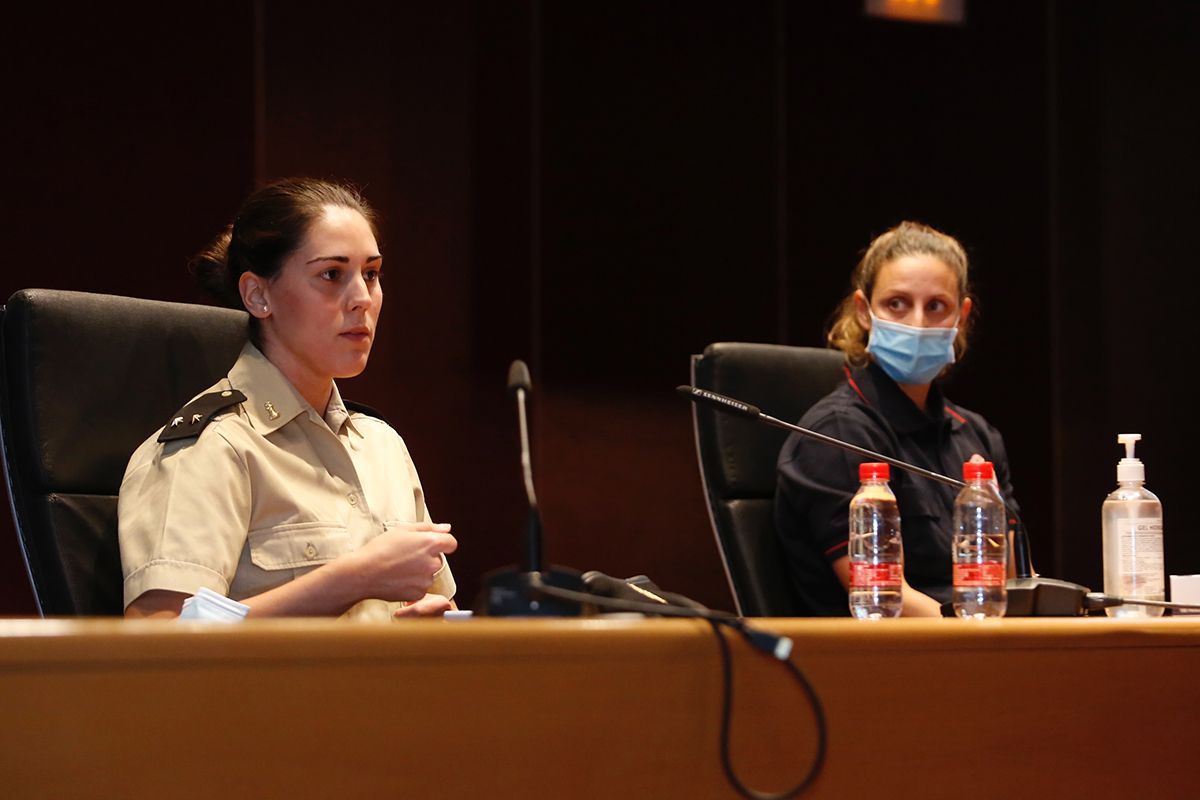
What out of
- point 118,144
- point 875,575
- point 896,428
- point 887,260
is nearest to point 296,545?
point 875,575

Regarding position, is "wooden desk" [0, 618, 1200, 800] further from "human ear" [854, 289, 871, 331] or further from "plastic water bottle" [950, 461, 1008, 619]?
"human ear" [854, 289, 871, 331]

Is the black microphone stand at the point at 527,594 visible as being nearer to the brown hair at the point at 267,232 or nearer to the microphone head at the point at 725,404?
the microphone head at the point at 725,404

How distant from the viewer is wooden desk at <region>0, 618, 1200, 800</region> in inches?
27.7

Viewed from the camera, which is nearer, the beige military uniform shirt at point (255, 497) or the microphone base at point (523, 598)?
the microphone base at point (523, 598)

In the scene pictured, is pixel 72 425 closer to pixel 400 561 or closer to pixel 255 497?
pixel 255 497

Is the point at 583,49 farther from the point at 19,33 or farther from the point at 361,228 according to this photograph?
the point at 361,228

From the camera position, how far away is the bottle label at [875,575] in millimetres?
1654

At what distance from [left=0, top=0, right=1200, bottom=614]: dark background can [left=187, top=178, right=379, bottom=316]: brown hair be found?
39.0 inches

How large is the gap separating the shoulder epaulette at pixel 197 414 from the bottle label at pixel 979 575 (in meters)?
0.93

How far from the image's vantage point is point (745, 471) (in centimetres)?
217

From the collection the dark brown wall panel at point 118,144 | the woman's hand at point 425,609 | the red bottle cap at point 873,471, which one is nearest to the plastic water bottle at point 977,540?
the red bottle cap at point 873,471

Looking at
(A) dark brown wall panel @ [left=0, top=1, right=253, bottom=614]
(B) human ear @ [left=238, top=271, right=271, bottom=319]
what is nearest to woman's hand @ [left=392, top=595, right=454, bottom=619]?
(B) human ear @ [left=238, top=271, right=271, bottom=319]

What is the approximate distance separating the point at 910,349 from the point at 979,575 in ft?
2.66

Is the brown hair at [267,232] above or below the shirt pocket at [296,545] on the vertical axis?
above
